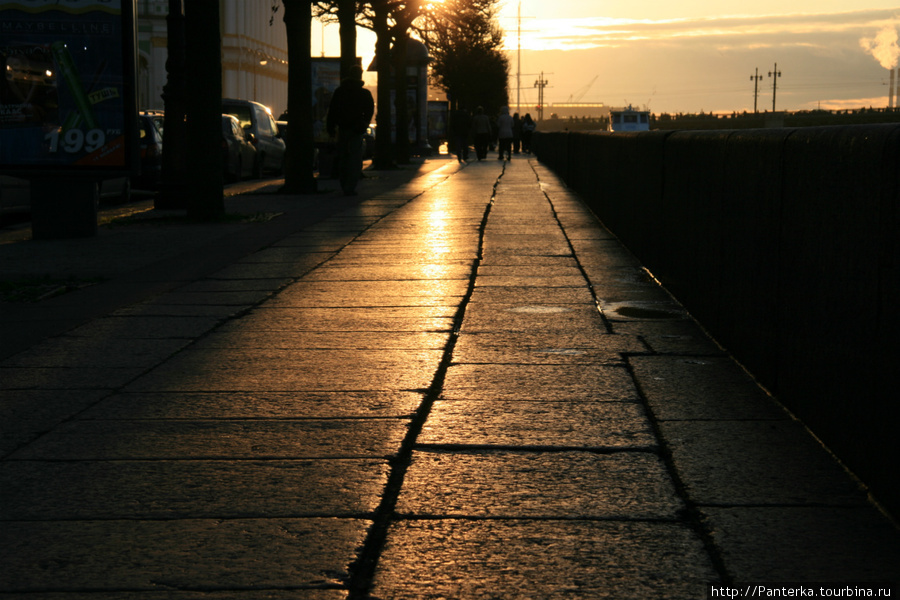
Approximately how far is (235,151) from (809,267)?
19713mm

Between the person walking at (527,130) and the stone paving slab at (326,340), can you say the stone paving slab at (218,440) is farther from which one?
the person walking at (527,130)

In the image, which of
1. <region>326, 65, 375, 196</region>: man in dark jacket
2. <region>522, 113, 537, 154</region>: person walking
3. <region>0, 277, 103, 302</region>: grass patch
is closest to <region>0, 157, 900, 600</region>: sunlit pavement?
<region>0, 277, 103, 302</region>: grass patch

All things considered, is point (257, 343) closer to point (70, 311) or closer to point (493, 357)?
point (493, 357)

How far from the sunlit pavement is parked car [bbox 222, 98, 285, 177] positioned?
18.0 metres

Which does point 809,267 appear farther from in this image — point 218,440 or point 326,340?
point 326,340

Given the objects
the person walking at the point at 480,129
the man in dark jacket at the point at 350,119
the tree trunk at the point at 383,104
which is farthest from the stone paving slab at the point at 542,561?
the person walking at the point at 480,129

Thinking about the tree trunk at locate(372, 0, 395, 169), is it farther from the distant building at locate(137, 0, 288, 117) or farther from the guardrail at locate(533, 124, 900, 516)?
the guardrail at locate(533, 124, 900, 516)

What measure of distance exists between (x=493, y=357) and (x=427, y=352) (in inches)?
13.0

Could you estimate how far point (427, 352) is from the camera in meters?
5.57

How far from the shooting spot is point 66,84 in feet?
36.2

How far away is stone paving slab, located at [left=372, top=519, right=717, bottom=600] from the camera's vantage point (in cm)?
270

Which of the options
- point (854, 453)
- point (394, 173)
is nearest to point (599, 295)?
point (854, 453)

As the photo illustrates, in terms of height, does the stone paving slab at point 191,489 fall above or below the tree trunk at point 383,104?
below

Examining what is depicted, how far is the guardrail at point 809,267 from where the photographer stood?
3.28 metres
